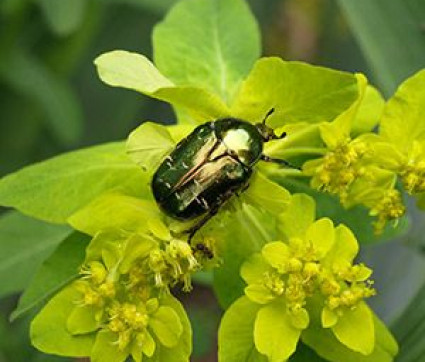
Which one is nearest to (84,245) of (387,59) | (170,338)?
(170,338)

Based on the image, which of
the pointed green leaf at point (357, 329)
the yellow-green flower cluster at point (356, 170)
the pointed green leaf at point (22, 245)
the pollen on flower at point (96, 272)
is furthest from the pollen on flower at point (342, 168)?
the pointed green leaf at point (22, 245)

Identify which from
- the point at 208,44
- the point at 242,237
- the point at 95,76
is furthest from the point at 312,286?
the point at 95,76

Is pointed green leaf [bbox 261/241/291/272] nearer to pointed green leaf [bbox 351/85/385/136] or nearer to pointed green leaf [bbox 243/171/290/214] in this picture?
pointed green leaf [bbox 243/171/290/214]

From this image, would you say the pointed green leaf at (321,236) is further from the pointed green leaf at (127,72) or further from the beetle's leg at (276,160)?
the pointed green leaf at (127,72)

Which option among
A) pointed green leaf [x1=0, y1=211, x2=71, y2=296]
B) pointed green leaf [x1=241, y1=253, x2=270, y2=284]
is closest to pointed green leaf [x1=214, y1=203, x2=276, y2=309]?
pointed green leaf [x1=241, y1=253, x2=270, y2=284]

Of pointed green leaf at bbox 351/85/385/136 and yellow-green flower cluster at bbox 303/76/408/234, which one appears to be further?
pointed green leaf at bbox 351/85/385/136

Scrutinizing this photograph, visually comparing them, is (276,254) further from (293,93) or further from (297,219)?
(293,93)

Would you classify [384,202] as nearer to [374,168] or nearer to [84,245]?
[374,168]
